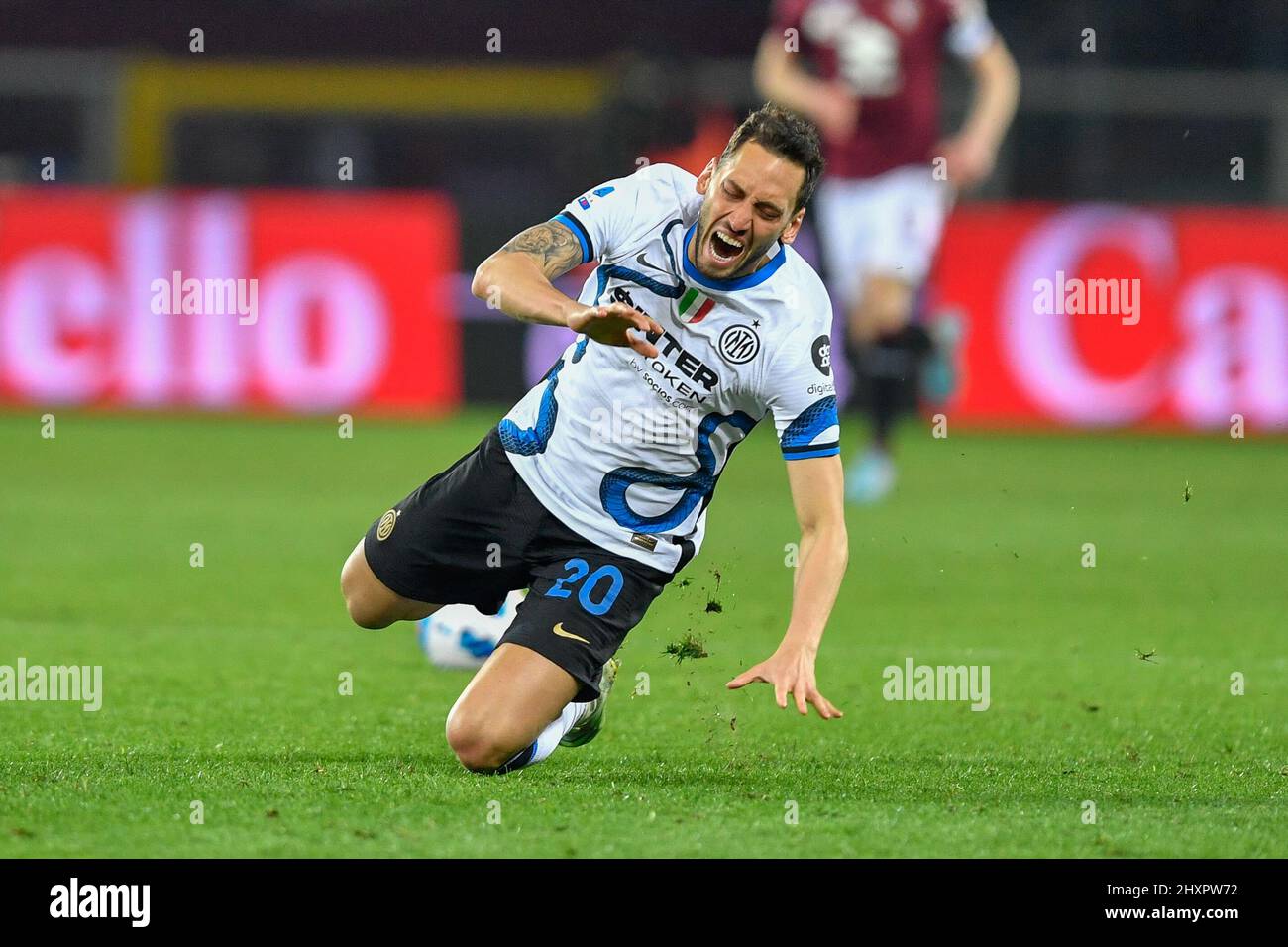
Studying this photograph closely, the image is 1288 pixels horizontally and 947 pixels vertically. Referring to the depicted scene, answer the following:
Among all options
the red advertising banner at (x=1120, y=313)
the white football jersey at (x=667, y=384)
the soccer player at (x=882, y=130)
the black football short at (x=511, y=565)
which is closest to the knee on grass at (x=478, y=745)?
the black football short at (x=511, y=565)

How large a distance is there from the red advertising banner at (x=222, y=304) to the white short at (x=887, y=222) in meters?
4.03

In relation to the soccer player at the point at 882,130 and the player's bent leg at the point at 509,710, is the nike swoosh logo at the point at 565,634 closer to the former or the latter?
the player's bent leg at the point at 509,710

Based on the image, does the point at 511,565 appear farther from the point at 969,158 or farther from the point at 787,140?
the point at 969,158

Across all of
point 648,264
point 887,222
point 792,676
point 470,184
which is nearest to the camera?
point 792,676

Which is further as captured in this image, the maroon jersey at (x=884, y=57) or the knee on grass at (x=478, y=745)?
the maroon jersey at (x=884, y=57)

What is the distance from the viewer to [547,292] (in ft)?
14.8

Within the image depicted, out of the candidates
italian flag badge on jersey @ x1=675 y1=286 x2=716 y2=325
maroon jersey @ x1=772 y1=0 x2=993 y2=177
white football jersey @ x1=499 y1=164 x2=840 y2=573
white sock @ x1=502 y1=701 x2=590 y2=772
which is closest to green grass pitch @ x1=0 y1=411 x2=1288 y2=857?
white sock @ x1=502 y1=701 x2=590 y2=772

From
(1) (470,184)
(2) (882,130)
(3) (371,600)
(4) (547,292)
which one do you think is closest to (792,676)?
(4) (547,292)

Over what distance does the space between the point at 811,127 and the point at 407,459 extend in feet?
25.2

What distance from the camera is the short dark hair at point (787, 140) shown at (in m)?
4.70

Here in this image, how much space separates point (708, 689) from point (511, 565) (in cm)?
119

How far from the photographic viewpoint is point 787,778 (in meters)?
4.97
